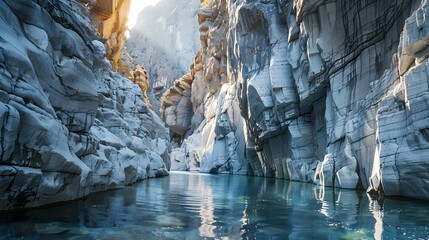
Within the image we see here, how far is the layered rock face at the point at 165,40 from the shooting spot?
359 ft

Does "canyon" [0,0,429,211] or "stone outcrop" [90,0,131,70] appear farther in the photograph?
"stone outcrop" [90,0,131,70]

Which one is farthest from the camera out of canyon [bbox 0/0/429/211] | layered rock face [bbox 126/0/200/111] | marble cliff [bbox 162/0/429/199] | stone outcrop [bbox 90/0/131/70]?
layered rock face [bbox 126/0/200/111]

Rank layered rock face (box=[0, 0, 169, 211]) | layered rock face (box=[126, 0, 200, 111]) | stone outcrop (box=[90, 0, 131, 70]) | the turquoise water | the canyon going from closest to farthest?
1. the turquoise water
2. layered rock face (box=[0, 0, 169, 211])
3. the canyon
4. stone outcrop (box=[90, 0, 131, 70])
5. layered rock face (box=[126, 0, 200, 111])

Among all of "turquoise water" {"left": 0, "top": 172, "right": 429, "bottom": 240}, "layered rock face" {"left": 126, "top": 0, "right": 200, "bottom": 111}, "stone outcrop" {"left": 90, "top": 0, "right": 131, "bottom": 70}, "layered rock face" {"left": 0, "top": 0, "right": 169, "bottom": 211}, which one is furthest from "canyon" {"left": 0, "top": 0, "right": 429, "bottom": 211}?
"layered rock face" {"left": 126, "top": 0, "right": 200, "bottom": 111}

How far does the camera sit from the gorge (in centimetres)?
982

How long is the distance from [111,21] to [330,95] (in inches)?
1161

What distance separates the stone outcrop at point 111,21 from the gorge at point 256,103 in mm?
188

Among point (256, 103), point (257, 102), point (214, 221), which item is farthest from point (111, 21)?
point (214, 221)

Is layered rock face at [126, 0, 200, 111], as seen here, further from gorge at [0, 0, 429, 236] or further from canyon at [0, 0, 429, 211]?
canyon at [0, 0, 429, 211]

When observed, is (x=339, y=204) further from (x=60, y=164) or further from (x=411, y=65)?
(x=60, y=164)

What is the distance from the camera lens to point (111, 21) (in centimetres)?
4266

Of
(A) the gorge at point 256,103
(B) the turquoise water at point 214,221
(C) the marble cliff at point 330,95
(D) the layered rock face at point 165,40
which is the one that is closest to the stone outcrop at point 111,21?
(A) the gorge at point 256,103

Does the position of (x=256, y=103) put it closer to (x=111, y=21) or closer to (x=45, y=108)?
(x=111, y=21)

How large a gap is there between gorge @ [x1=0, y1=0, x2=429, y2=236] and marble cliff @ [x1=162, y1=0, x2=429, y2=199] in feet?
0.29
